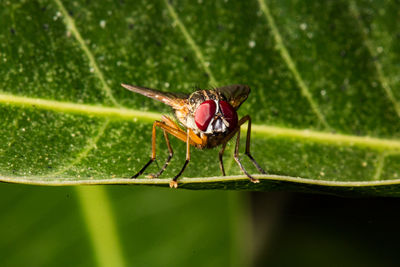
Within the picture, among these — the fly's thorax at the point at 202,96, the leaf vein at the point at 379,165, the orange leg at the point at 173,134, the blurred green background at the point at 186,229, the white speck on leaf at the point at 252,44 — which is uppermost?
the white speck on leaf at the point at 252,44

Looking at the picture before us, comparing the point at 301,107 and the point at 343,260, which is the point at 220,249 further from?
the point at 301,107

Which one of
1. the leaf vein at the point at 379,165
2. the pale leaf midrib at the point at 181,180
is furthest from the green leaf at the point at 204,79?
the pale leaf midrib at the point at 181,180

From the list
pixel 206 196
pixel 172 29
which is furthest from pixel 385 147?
pixel 172 29

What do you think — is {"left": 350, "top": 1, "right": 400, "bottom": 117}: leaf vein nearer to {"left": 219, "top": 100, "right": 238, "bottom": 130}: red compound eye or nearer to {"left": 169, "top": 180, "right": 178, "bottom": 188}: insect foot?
{"left": 219, "top": 100, "right": 238, "bottom": 130}: red compound eye

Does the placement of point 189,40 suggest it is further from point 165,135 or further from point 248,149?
point 248,149

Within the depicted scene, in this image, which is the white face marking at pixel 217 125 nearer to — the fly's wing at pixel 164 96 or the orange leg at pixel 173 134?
the orange leg at pixel 173 134

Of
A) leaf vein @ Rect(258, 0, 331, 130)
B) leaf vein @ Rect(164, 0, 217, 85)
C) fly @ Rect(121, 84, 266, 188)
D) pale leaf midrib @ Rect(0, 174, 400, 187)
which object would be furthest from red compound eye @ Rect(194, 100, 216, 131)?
pale leaf midrib @ Rect(0, 174, 400, 187)
